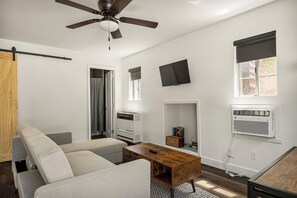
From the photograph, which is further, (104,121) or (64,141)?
(104,121)

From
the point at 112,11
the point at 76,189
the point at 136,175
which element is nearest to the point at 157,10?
the point at 112,11

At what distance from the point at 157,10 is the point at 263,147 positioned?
2539 millimetres

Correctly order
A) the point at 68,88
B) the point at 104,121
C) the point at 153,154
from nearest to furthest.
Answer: the point at 153,154 < the point at 68,88 < the point at 104,121

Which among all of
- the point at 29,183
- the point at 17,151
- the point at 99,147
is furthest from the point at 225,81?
the point at 17,151

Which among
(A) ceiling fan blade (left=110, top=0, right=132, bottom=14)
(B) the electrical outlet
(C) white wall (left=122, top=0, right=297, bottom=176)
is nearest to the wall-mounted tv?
(C) white wall (left=122, top=0, right=297, bottom=176)

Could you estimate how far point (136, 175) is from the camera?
157cm

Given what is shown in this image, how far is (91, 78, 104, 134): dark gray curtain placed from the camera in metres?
6.15

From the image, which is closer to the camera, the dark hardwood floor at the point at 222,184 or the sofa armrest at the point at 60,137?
the dark hardwood floor at the point at 222,184

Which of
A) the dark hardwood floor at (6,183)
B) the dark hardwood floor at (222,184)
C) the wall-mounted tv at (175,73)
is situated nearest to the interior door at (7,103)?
the dark hardwood floor at (6,183)

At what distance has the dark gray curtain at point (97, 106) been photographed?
6152 mm

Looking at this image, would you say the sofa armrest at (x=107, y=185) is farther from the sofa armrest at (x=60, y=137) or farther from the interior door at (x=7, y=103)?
the interior door at (x=7, y=103)

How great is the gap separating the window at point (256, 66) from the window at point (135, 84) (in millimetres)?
2734

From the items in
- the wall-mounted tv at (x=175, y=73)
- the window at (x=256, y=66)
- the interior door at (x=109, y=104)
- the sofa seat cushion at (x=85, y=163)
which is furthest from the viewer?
the interior door at (x=109, y=104)

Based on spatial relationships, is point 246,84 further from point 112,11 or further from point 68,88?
point 68,88
